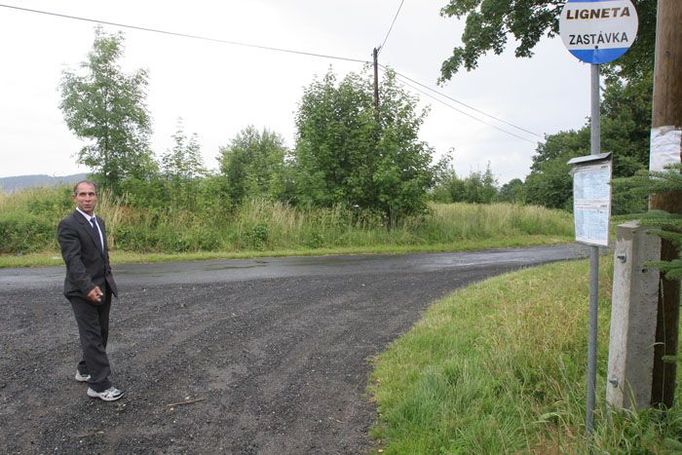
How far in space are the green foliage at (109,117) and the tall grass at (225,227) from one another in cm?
128

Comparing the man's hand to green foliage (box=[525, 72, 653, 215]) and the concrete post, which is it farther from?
green foliage (box=[525, 72, 653, 215])

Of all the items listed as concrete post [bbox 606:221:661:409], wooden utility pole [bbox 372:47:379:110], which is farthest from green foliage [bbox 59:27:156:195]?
concrete post [bbox 606:221:661:409]

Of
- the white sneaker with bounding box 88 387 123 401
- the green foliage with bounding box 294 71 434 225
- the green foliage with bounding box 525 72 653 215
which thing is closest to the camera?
the white sneaker with bounding box 88 387 123 401

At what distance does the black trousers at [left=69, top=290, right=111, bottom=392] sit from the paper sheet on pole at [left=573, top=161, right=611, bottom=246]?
13.5 feet

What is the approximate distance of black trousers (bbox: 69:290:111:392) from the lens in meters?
4.36

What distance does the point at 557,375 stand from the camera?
13.1ft

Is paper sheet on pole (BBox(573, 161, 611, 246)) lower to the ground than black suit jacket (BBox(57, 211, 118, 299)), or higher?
higher

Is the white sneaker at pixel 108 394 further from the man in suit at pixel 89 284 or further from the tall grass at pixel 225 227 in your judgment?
the tall grass at pixel 225 227

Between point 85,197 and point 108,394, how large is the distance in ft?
6.02

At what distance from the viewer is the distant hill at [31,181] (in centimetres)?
1863

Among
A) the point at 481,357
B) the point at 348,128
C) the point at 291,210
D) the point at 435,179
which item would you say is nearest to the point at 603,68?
the point at 435,179

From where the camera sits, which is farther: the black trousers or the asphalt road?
the black trousers

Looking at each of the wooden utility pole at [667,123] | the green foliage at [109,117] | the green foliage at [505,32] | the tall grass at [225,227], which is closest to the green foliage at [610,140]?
the tall grass at [225,227]

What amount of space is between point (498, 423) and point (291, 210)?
1441 cm
